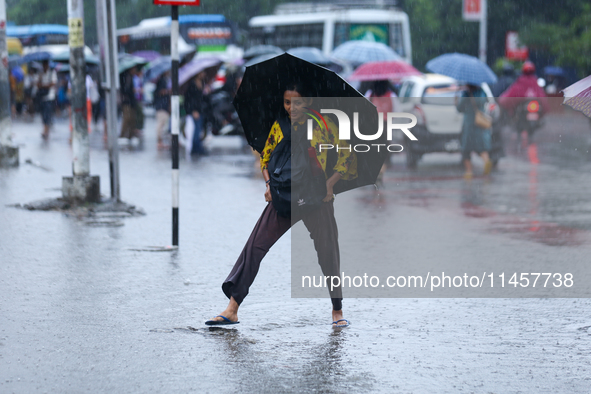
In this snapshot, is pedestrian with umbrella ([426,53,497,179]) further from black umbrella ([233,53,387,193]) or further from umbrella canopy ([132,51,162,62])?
umbrella canopy ([132,51,162,62])

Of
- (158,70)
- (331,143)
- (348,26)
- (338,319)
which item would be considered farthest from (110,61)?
(348,26)

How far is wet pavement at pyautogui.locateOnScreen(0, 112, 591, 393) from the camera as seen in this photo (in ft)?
15.5

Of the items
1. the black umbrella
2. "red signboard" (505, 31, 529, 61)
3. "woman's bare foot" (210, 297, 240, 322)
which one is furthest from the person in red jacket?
"woman's bare foot" (210, 297, 240, 322)

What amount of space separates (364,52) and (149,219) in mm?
10860

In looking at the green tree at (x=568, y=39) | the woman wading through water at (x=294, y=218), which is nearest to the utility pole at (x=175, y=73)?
the woman wading through water at (x=294, y=218)

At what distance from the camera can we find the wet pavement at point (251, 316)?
473 centimetres

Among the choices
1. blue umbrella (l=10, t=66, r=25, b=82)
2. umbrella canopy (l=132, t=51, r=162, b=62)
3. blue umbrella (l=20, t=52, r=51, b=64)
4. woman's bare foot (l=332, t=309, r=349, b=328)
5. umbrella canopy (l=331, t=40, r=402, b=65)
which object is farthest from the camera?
umbrella canopy (l=132, t=51, r=162, b=62)

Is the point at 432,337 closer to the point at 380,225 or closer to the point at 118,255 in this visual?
the point at 118,255

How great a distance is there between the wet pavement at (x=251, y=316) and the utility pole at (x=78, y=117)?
20.7 inches

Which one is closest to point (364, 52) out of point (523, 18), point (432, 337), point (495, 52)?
point (432, 337)

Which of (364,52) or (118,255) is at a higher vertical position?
(364,52)

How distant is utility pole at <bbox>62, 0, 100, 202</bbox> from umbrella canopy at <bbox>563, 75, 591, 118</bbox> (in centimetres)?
660

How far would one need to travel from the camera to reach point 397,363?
5.02 metres

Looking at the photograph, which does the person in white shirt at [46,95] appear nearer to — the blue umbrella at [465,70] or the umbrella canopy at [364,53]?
the umbrella canopy at [364,53]
